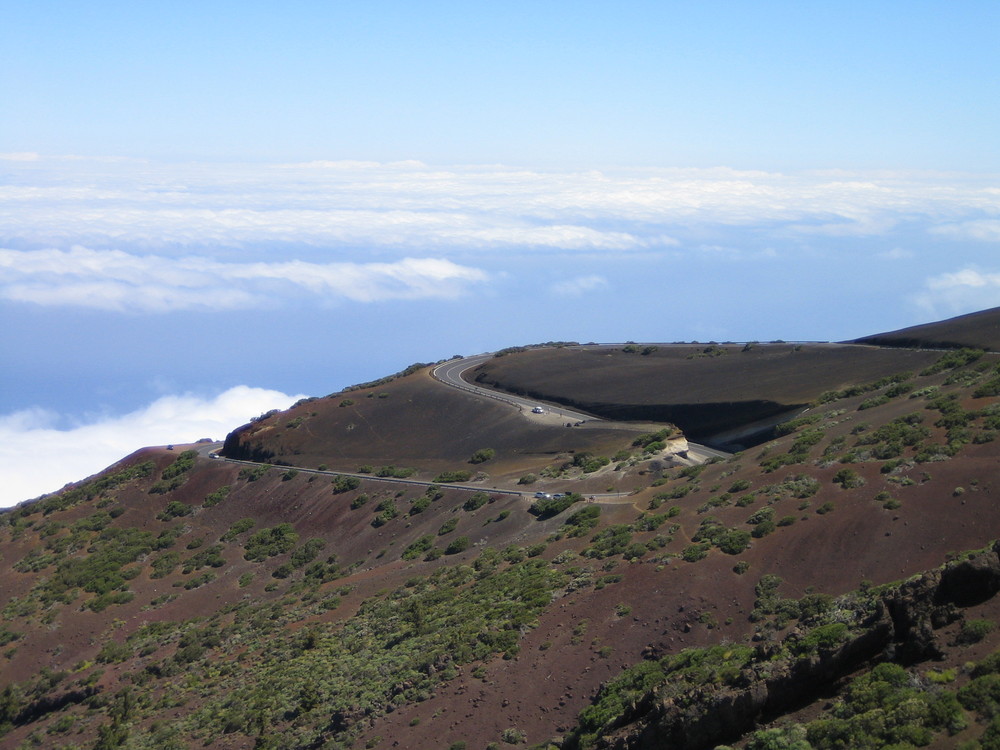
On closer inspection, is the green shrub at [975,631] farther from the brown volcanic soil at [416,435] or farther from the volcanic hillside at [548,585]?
the brown volcanic soil at [416,435]

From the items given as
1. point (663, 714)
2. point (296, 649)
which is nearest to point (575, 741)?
point (663, 714)

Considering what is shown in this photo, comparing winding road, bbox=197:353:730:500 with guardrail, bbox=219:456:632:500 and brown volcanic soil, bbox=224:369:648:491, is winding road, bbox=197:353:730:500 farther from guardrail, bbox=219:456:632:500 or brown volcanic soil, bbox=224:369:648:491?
brown volcanic soil, bbox=224:369:648:491

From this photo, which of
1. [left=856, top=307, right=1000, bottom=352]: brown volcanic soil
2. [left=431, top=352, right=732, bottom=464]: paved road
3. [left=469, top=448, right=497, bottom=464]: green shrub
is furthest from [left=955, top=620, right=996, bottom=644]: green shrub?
[left=856, top=307, right=1000, bottom=352]: brown volcanic soil

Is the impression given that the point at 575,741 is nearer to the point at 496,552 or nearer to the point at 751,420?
the point at 496,552

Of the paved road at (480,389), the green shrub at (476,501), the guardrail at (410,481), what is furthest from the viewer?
the paved road at (480,389)

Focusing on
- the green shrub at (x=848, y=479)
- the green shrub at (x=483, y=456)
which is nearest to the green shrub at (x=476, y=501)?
the green shrub at (x=483, y=456)
